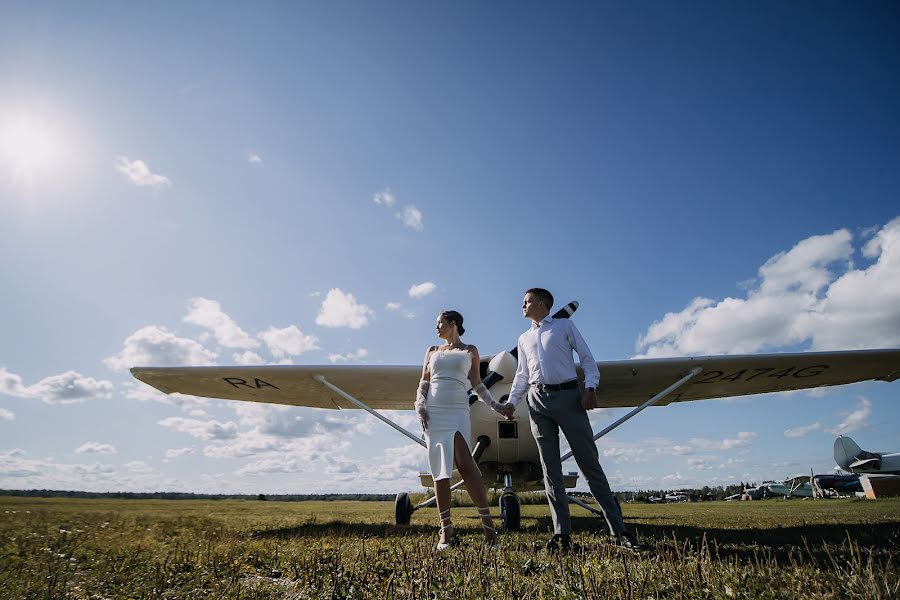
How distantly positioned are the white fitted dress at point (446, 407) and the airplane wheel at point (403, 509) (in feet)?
12.6

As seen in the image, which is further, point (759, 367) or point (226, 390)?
point (226, 390)

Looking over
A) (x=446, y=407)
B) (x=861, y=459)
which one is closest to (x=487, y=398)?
(x=446, y=407)

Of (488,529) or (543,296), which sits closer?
(488,529)

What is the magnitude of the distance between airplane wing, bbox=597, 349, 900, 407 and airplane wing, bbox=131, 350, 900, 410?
14 mm

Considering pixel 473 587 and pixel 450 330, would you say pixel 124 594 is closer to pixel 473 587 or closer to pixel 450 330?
pixel 473 587

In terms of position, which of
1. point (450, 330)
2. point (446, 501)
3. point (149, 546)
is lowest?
point (149, 546)

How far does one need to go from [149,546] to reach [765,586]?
4.33 meters

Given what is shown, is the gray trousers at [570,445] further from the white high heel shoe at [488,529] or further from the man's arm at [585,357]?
the white high heel shoe at [488,529]

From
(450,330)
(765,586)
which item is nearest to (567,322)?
(450,330)

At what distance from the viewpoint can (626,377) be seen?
28.0 feet

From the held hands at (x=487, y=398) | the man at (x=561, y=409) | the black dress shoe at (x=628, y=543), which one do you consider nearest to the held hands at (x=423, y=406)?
the held hands at (x=487, y=398)

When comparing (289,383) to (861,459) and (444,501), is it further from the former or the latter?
(861,459)

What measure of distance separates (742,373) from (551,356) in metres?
6.39

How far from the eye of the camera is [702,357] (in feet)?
25.6
